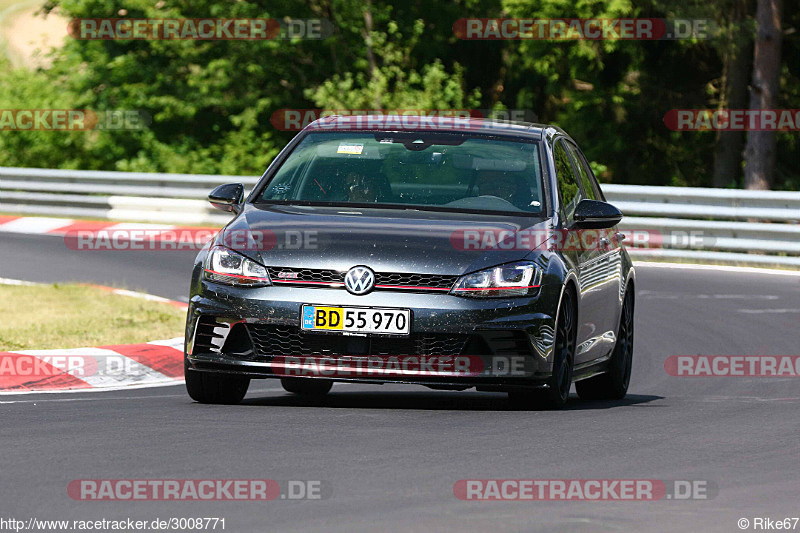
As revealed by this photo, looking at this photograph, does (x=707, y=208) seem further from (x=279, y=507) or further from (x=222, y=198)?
(x=279, y=507)

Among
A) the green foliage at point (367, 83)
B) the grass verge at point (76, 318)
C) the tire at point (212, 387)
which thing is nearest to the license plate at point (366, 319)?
the tire at point (212, 387)

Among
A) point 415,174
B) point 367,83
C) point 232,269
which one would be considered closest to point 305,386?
point 415,174

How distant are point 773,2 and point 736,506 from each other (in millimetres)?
23399

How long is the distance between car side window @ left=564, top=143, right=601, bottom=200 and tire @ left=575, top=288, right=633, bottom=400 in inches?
28.8

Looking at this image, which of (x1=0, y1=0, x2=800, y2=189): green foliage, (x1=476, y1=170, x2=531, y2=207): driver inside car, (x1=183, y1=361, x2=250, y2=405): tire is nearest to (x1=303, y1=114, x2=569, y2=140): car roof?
(x1=476, y1=170, x2=531, y2=207): driver inside car

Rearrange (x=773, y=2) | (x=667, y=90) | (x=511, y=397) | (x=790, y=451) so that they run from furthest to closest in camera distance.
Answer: (x=667, y=90), (x=773, y=2), (x=511, y=397), (x=790, y=451)

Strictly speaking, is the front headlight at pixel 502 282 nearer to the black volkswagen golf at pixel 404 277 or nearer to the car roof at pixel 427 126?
the black volkswagen golf at pixel 404 277

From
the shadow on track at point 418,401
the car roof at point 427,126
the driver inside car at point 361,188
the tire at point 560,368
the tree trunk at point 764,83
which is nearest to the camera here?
the tire at point 560,368

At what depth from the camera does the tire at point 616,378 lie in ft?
34.4

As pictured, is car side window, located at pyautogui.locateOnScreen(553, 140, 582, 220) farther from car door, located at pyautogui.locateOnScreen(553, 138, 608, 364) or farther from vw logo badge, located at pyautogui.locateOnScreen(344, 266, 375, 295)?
vw logo badge, located at pyautogui.locateOnScreen(344, 266, 375, 295)

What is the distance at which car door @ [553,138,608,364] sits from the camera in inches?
366

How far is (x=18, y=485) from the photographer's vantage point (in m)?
6.09

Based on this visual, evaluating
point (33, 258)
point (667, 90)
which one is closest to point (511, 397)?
point (33, 258)

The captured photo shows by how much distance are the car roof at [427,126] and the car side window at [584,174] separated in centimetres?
53
